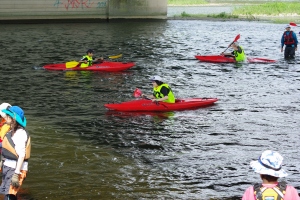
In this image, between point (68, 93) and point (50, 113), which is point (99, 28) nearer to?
point (68, 93)

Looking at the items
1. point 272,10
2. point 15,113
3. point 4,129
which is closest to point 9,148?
point 15,113

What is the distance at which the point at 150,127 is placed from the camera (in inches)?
574

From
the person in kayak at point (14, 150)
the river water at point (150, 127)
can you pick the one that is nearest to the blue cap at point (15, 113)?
the person in kayak at point (14, 150)

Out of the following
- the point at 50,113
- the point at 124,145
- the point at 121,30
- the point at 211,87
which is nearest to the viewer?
the point at 124,145

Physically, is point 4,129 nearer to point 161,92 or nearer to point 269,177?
point 269,177

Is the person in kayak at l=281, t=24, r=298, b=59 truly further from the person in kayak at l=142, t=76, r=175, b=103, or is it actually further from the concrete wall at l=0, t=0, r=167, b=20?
the concrete wall at l=0, t=0, r=167, b=20

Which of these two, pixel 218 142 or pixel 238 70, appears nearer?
pixel 218 142

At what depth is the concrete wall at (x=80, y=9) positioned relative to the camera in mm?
48925

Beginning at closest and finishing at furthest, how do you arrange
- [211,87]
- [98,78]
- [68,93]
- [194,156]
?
1. [194,156]
2. [68,93]
3. [211,87]
4. [98,78]

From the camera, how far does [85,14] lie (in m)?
52.2

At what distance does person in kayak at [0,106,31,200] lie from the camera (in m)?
7.14

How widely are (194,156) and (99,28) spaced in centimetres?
3486

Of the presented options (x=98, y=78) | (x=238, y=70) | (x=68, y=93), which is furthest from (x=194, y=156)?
(x=238, y=70)

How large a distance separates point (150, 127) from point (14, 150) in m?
7.60
